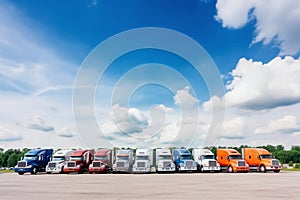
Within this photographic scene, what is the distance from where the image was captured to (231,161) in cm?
3503

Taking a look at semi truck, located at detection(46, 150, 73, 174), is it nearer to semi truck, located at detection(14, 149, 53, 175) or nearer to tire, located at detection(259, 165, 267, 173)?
semi truck, located at detection(14, 149, 53, 175)

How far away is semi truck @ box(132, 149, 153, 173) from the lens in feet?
112

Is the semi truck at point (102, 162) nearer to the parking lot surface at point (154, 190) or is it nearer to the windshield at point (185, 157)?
the windshield at point (185, 157)

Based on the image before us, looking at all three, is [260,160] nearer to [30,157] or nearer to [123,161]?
[123,161]

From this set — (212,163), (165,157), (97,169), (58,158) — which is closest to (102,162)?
(97,169)

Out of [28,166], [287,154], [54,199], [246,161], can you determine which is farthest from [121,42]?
[287,154]

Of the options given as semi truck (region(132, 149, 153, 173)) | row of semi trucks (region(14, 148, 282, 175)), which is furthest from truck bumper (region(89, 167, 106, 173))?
semi truck (region(132, 149, 153, 173))

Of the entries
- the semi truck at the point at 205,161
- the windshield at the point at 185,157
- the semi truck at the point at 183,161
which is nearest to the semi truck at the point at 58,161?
the semi truck at the point at 183,161

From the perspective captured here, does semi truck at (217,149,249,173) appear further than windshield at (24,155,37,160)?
No

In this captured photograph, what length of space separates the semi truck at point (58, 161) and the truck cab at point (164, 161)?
11266mm

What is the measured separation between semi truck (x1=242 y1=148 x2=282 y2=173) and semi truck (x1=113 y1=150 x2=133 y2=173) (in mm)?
14383

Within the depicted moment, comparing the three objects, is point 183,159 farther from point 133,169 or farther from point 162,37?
point 162,37

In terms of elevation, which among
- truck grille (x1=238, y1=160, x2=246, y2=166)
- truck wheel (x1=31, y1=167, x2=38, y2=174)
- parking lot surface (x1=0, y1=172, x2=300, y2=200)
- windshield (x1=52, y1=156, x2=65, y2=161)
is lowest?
parking lot surface (x1=0, y1=172, x2=300, y2=200)

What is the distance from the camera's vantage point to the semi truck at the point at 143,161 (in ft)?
112
